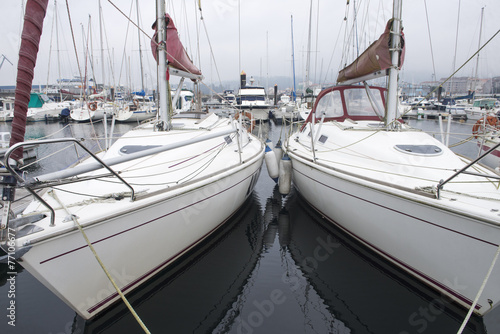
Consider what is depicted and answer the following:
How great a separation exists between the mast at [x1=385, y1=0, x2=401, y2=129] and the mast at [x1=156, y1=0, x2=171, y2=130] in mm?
4250

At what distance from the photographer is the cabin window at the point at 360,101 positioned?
711 cm

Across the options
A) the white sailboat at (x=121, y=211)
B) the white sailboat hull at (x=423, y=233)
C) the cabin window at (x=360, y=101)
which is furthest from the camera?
the cabin window at (x=360, y=101)

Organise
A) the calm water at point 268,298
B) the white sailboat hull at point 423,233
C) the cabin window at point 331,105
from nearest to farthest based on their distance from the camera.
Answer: the white sailboat hull at point 423,233
the calm water at point 268,298
the cabin window at point 331,105

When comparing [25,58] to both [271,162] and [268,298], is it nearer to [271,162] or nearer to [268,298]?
[268,298]

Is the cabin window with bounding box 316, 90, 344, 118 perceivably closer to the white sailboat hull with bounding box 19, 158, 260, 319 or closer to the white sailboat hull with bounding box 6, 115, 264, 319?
the white sailboat hull with bounding box 6, 115, 264, 319

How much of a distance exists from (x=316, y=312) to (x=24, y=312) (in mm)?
3634

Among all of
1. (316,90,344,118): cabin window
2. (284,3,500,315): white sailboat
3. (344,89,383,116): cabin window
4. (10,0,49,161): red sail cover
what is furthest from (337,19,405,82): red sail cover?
(10,0,49,161): red sail cover

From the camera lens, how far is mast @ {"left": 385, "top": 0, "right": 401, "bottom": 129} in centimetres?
558

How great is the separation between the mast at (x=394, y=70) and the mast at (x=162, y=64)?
4.25m

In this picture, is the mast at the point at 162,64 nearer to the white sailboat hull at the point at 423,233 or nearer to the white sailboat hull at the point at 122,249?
the white sailboat hull at the point at 122,249

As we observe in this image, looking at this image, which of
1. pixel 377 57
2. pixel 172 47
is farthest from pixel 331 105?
pixel 172 47

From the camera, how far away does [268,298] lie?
4133 mm

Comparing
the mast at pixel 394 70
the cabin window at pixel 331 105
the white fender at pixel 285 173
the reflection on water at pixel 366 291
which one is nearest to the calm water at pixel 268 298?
the reflection on water at pixel 366 291

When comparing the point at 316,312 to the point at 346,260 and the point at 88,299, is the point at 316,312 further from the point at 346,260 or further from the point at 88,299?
the point at 88,299
